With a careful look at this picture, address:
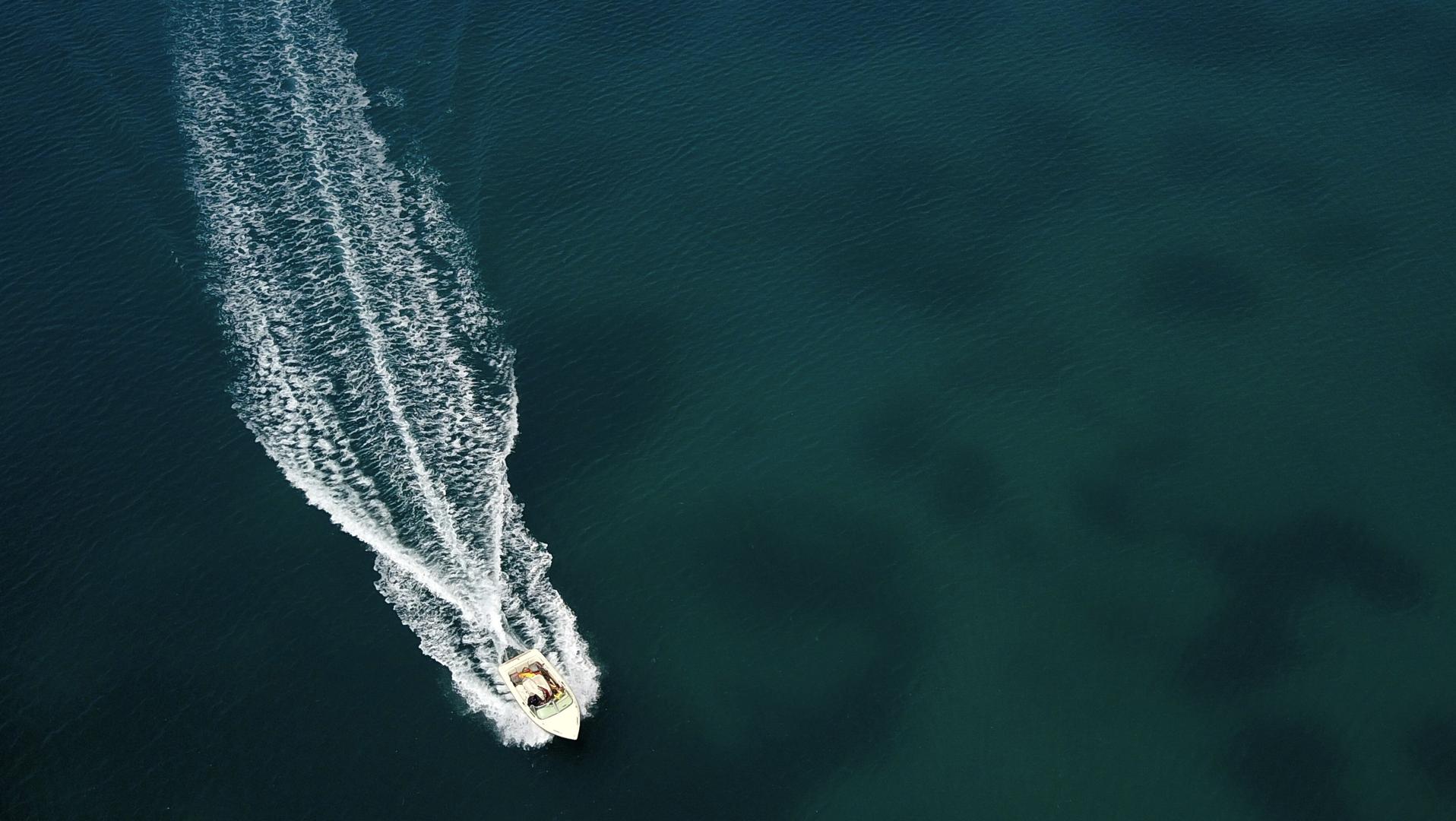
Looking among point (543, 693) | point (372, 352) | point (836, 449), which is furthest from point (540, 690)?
point (372, 352)

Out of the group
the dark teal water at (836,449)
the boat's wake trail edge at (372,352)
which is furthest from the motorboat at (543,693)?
the dark teal water at (836,449)

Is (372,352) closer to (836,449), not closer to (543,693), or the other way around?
(543,693)

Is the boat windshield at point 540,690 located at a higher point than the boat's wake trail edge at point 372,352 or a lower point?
lower

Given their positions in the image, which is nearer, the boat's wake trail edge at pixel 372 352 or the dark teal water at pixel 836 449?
the dark teal water at pixel 836 449

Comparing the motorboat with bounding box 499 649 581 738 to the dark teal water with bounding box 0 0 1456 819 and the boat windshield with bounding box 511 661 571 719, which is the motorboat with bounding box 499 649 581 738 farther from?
the dark teal water with bounding box 0 0 1456 819

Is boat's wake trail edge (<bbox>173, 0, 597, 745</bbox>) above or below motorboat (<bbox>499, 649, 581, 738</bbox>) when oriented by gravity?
above

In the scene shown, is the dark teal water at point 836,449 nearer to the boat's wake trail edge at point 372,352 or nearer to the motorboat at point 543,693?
the boat's wake trail edge at point 372,352

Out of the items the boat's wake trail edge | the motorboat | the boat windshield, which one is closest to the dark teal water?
the boat's wake trail edge
